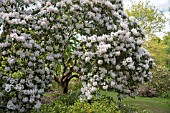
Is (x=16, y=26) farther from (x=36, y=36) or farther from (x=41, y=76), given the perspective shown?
(x=41, y=76)

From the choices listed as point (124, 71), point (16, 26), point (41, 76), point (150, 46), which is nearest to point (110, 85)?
point (124, 71)

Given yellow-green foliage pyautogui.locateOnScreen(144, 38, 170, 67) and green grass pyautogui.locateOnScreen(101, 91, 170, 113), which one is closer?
green grass pyautogui.locateOnScreen(101, 91, 170, 113)

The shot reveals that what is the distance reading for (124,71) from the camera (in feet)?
35.8

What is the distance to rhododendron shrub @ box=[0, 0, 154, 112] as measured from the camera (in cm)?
928

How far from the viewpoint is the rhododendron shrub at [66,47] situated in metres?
9.28

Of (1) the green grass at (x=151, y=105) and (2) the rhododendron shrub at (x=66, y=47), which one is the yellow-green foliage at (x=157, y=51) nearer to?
(1) the green grass at (x=151, y=105)

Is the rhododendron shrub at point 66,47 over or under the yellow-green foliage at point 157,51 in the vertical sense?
under

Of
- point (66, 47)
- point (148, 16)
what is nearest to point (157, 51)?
point (148, 16)

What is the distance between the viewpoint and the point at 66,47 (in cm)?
1183

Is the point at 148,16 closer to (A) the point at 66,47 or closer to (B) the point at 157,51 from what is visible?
(B) the point at 157,51

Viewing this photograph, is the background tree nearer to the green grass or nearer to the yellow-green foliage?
the yellow-green foliage

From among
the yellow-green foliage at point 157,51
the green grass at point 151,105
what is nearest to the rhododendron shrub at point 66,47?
the green grass at point 151,105

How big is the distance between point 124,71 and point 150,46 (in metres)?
23.5

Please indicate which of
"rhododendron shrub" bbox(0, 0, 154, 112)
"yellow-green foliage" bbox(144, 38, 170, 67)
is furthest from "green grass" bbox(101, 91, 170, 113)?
"yellow-green foliage" bbox(144, 38, 170, 67)
